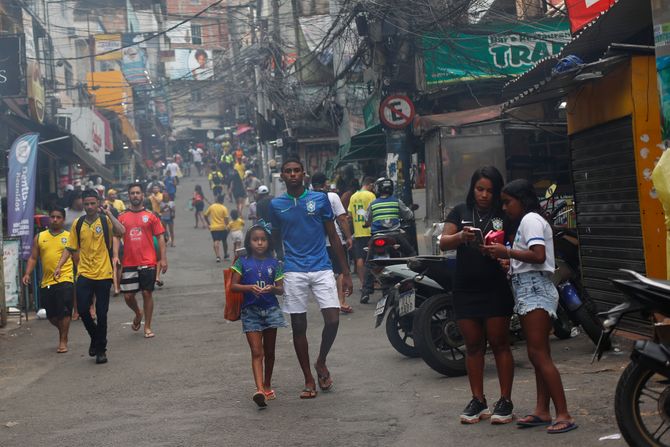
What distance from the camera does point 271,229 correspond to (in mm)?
8070

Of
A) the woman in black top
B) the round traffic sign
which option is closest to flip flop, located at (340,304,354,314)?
the round traffic sign

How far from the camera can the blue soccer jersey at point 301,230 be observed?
7.95 meters

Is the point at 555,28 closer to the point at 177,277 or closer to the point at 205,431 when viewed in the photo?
the point at 177,277

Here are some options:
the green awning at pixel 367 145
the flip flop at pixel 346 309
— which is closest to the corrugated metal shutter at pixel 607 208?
the flip flop at pixel 346 309

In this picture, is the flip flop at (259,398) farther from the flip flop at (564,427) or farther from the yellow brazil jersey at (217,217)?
the yellow brazil jersey at (217,217)

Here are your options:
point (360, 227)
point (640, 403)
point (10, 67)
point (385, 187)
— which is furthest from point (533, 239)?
point (10, 67)

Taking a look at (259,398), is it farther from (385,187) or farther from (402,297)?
(385,187)

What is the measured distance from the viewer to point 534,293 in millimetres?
6133

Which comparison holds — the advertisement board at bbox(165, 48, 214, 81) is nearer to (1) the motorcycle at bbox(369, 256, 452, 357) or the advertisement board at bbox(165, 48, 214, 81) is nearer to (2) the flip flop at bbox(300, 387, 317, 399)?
(1) the motorcycle at bbox(369, 256, 452, 357)

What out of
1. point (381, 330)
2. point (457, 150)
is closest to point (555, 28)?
point (457, 150)

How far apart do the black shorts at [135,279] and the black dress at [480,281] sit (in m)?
6.90

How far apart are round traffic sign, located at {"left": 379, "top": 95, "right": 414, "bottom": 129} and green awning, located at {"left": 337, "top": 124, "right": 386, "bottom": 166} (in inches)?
123

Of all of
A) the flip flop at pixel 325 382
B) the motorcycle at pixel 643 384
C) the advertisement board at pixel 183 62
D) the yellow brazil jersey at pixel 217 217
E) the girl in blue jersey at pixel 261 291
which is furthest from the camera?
the advertisement board at pixel 183 62

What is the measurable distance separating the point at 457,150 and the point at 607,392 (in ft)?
27.8
